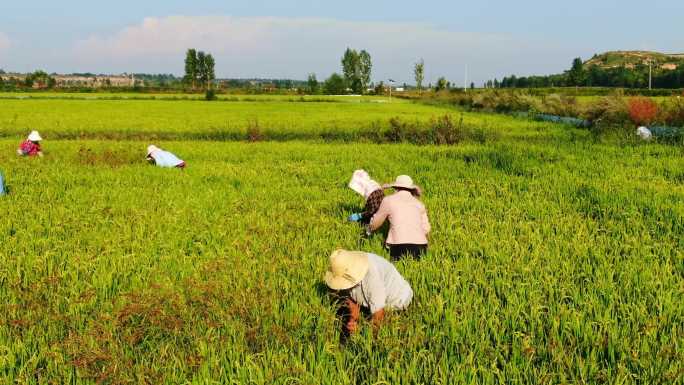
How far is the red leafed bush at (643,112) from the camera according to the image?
16.8 metres

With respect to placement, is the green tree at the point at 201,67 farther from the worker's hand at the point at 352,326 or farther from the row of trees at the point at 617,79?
the worker's hand at the point at 352,326

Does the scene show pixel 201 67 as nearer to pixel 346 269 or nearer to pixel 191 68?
pixel 191 68

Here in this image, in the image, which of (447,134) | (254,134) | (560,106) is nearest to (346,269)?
(447,134)

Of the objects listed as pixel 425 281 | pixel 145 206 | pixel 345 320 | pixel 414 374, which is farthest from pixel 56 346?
pixel 145 206

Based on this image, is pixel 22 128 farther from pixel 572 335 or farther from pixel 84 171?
pixel 572 335

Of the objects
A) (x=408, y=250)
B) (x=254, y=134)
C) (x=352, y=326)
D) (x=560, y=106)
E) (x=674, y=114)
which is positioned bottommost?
(x=352, y=326)

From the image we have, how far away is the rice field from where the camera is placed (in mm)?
2910

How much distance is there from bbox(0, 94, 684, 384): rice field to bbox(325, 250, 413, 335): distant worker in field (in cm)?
12

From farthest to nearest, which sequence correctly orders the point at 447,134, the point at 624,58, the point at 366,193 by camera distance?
1. the point at 624,58
2. the point at 447,134
3. the point at 366,193

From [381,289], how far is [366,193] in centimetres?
264

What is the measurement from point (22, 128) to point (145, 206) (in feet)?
48.6

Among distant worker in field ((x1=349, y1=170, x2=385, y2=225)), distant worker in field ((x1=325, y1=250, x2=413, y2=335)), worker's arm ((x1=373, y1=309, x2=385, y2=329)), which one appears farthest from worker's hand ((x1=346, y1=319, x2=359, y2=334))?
distant worker in field ((x1=349, y1=170, x2=385, y2=225))

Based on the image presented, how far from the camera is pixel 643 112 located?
1691 cm

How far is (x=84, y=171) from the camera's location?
396 inches
